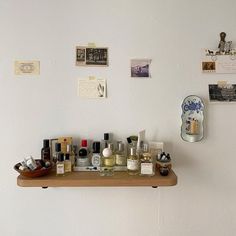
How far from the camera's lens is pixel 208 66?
45.6 inches

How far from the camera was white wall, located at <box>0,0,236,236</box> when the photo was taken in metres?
1.14

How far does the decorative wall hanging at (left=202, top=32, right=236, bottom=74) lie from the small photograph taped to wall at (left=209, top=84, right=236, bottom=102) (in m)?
0.07

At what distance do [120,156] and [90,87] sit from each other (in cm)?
36

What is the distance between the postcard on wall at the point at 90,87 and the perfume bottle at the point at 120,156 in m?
0.28

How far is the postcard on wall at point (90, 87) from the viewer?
114cm

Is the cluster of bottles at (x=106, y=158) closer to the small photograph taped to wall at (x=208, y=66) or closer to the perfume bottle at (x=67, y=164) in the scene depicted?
the perfume bottle at (x=67, y=164)

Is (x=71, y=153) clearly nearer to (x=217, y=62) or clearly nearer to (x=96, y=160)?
(x=96, y=160)

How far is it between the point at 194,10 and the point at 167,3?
0.14m

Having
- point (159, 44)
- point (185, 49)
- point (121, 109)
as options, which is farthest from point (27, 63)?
A: point (185, 49)

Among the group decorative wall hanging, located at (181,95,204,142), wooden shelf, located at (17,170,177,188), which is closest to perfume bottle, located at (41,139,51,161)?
wooden shelf, located at (17,170,177,188)

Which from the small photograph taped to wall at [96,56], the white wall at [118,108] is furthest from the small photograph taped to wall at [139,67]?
the small photograph taped to wall at [96,56]

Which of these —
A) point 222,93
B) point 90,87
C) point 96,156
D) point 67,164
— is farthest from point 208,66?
Result: point 67,164

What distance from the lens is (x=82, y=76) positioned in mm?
1144

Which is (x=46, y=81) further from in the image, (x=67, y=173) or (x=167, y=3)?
(x=167, y=3)
